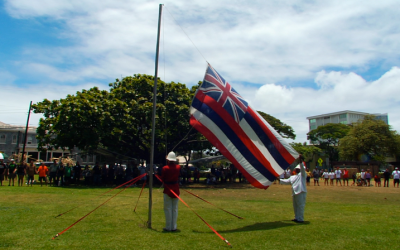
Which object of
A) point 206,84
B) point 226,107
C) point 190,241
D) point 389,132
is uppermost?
point 389,132

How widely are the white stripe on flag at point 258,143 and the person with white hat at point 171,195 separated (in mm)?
2099

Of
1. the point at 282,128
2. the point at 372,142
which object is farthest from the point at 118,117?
the point at 372,142

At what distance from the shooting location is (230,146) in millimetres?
8578

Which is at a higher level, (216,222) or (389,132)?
(389,132)

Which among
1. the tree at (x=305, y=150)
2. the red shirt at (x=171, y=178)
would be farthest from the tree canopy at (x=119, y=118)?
the tree at (x=305, y=150)

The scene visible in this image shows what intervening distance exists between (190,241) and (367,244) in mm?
3631

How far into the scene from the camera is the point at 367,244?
680 centimetres

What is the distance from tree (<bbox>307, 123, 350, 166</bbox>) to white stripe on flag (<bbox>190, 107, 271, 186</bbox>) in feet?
220

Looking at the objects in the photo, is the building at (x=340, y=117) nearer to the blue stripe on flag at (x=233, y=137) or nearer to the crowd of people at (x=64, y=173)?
the crowd of people at (x=64, y=173)

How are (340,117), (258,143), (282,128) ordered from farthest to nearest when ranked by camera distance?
(340,117) < (282,128) < (258,143)

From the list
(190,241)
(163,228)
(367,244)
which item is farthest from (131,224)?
(367,244)

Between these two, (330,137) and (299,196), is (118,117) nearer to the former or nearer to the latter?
(299,196)

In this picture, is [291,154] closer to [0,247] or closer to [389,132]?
[0,247]

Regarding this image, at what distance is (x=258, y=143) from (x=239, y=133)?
60cm
